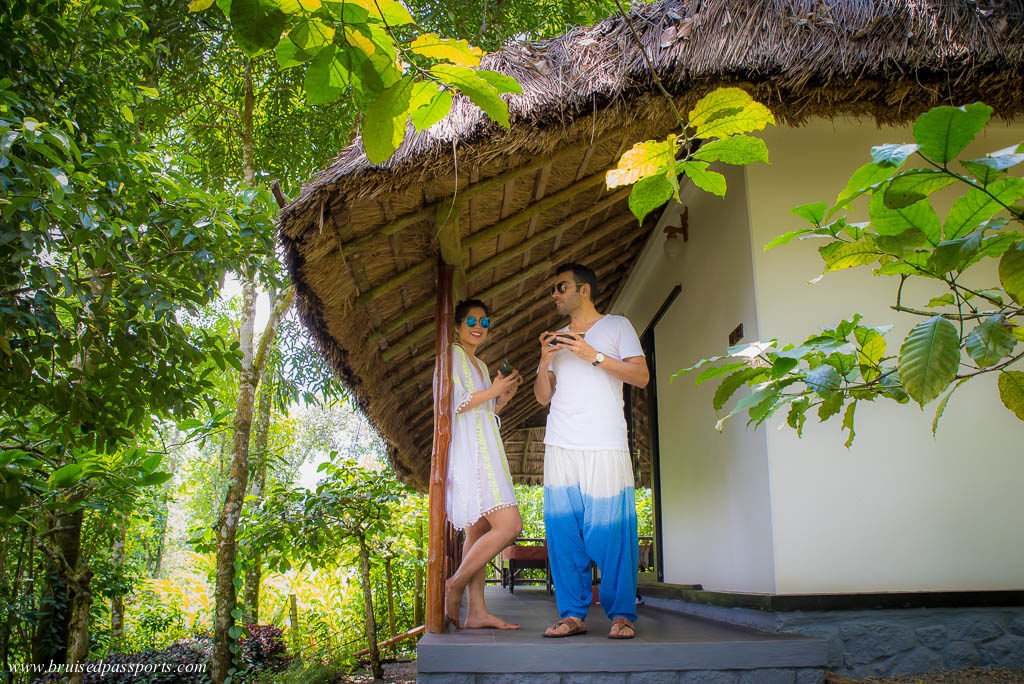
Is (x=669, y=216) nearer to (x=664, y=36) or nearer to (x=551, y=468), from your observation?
(x=664, y=36)

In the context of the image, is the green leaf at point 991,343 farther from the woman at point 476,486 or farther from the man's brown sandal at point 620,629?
the woman at point 476,486

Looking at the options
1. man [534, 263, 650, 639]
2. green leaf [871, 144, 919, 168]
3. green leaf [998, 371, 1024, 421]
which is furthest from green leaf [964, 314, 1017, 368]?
man [534, 263, 650, 639]

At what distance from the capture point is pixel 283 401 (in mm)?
8250

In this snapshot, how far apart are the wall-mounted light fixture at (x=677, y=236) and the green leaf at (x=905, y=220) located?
3.06m

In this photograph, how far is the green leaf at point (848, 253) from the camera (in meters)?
1.28

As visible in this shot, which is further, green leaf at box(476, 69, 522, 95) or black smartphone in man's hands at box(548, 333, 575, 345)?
black smartphone in man's hands at box(548, 333, 575, 345)

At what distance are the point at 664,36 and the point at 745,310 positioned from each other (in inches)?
48.2

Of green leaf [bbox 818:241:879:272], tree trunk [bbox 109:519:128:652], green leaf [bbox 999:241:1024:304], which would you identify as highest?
green leaf [bbox 818:241:879:272]

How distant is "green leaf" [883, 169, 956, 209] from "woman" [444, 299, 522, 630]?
6.56ft

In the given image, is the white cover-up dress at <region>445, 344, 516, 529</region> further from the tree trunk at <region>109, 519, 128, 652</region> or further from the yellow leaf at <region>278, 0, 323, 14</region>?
the tree trunk at <region>109, 519, 128, 652</region>

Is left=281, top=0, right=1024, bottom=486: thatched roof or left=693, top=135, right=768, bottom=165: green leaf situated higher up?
left=281, top=0, right=1024, bottom=486: thatched roof

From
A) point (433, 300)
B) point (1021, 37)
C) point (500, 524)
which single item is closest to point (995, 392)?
point (1021, 37)

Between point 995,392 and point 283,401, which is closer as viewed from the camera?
point 995,392

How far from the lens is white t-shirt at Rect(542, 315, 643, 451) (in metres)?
2.59
